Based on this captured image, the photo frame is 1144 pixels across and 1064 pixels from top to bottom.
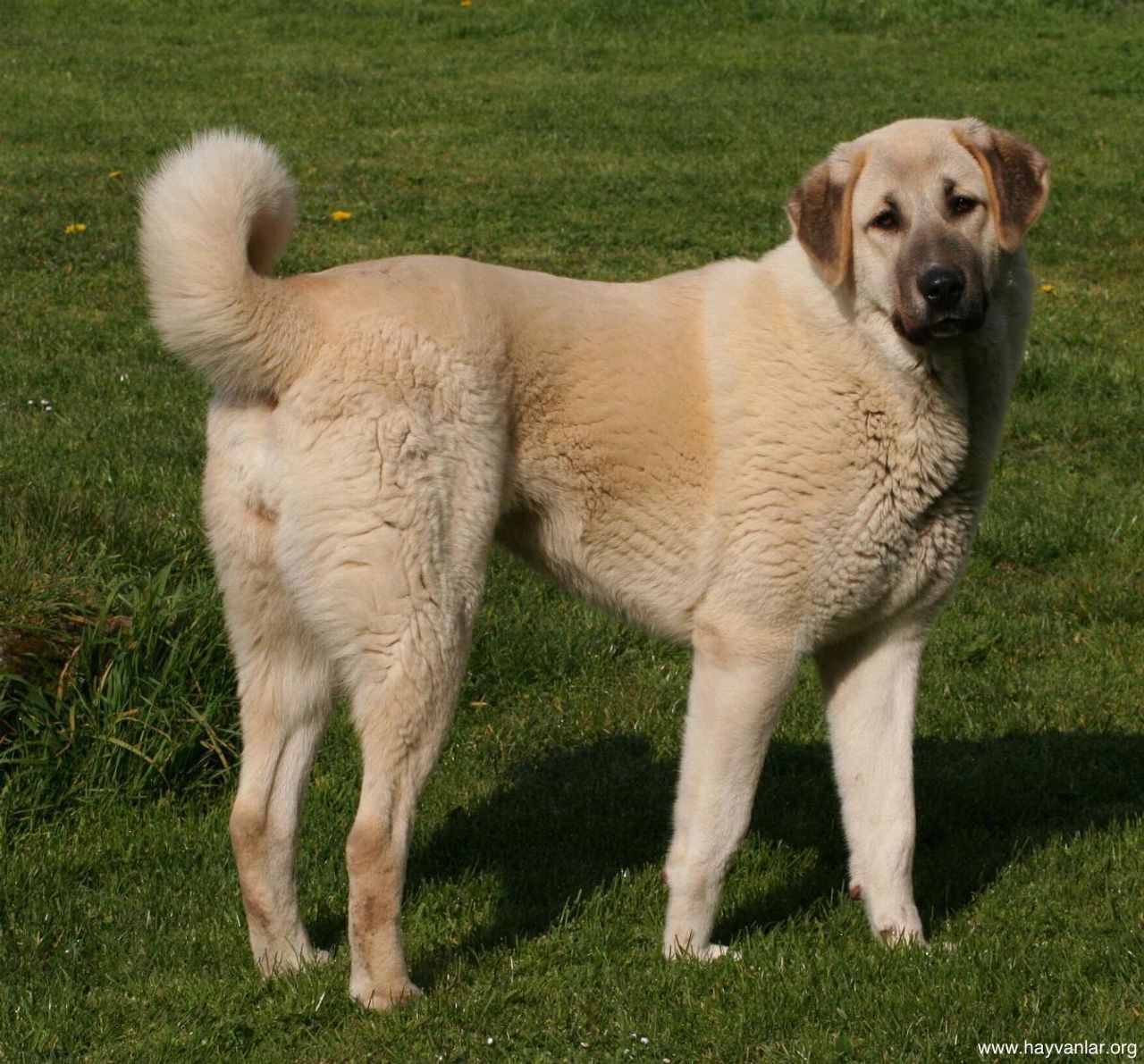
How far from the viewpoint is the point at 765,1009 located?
3947 mm

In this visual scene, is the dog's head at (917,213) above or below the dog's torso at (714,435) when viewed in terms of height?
above

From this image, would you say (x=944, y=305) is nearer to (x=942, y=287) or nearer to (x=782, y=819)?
(x=942, y=287)

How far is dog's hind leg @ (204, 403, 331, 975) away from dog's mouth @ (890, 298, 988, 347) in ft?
5.78

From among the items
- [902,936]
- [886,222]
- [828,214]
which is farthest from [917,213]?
[902,936]

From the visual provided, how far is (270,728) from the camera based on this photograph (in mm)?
4242

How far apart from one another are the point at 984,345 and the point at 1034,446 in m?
4.17

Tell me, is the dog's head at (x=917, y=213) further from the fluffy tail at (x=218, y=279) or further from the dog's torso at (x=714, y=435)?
the fluffy tail at (x=218, y=279)

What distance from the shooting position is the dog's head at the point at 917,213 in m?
4.21

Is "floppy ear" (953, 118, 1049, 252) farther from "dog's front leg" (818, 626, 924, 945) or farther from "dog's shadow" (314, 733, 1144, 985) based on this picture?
"dog's shadow" (314, 733, 1144, 985)

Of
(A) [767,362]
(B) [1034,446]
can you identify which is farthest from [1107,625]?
(A) [767,362]

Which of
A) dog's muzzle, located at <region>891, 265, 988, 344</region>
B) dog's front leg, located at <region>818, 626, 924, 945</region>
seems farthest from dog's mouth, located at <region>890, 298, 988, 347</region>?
dog's front leg, located at <region>818, 626, 924, 945</region>

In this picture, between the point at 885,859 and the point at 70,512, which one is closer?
the point at 885,859

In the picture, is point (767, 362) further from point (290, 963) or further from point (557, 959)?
point (290, 963)

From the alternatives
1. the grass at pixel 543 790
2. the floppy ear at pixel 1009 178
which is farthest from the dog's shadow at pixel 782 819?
the floppy ear at pixel 1009 178
